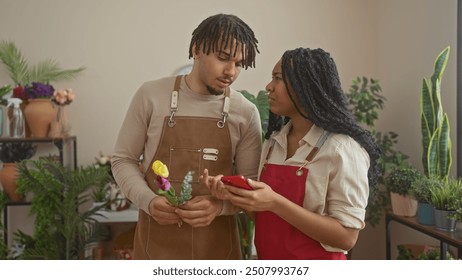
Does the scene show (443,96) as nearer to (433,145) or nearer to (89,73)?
(433,145)

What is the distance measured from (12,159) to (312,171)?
2.13m

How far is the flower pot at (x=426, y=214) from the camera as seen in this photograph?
171 centimetres

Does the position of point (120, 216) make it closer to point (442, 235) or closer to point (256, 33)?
point (256, 33)

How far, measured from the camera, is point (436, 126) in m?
1.80

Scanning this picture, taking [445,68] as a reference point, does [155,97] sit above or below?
below

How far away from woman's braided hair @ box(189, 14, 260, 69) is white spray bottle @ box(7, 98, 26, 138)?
70.4 inches

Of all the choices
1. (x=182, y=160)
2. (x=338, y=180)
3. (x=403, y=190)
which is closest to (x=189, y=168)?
(x=182, y=160)

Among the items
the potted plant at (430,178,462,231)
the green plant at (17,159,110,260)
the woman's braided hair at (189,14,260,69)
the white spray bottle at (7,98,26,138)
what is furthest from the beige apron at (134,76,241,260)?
the white spray bottle at (7,98,26,138)

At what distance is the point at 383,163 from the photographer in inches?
87.4

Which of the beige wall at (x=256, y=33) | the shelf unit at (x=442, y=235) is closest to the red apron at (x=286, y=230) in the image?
the shelf unit at (x=442, y=235)

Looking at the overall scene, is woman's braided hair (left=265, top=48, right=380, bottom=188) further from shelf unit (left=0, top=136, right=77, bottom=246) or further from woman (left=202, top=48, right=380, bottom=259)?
shelf unit (left=0, top=136, right=77, bottom=246)

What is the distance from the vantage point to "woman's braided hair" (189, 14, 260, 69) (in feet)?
3.05

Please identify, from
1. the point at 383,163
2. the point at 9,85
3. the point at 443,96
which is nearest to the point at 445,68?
the point at 443,96
